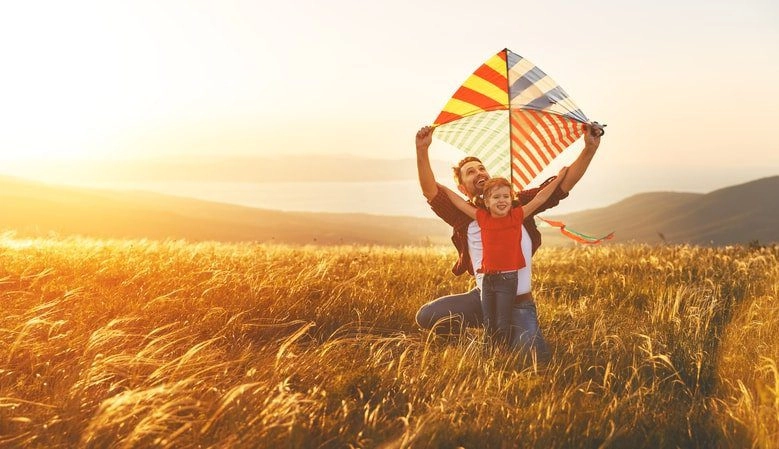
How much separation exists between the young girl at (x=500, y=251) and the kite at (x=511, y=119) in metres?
0.82

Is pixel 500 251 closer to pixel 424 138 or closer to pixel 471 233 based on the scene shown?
pixel 471 233

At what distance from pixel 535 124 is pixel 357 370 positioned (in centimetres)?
293

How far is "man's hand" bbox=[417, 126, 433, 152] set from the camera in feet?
17.2

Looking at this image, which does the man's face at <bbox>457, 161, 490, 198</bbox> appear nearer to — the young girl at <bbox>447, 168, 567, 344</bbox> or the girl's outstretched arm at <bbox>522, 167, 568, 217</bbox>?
the young girl at <bbox>447, 168, 567, 344</bbox>

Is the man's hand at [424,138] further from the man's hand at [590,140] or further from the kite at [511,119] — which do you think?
the man's hand at [590,140]

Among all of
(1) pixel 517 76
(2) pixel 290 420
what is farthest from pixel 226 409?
(1) pixel 517 76

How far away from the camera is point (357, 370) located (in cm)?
410

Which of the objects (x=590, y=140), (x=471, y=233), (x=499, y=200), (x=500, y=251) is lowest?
(x=500, y=251)

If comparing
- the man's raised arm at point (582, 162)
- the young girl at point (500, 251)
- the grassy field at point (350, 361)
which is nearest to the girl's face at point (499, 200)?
the young girl at point (500, 251)

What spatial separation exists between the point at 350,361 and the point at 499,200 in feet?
5.17

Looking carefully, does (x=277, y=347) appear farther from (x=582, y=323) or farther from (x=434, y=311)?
(x=582, y=323)

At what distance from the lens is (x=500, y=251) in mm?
5039

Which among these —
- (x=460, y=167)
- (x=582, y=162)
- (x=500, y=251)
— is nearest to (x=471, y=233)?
(x=500, y=251)

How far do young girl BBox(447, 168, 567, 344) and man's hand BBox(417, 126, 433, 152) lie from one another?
574mm
